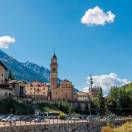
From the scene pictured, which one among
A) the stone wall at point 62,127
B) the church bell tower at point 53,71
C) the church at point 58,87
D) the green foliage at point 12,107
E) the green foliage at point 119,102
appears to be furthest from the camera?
the church bell tower at point 53,71

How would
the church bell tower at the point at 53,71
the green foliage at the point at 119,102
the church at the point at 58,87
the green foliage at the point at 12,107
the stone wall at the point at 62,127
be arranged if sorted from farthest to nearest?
1. the church bell tower at the point at 53,71
2. the church at the point at 58,87
3. the green foliage at the point at 119,102
4. the green foliage at the point at 12,107
5. the stone wall at the point at 62,127

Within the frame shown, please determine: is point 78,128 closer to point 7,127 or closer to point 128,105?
point 7,127

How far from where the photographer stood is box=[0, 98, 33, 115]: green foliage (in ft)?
321

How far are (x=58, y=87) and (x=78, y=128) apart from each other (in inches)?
3398

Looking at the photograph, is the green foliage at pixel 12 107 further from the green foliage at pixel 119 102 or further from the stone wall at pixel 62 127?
the green foliage at pixel 119 102

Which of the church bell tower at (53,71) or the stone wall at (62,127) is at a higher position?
the church bell tower at (53,71)

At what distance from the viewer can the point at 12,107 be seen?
3922 inches

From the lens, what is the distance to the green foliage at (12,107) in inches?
3855

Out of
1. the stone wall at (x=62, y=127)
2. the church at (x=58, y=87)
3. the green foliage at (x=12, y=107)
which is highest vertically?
the church at (x=58, y=87)

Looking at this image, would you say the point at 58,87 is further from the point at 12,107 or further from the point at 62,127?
the point at 62,127

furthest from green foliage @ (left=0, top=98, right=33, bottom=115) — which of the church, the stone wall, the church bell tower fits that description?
the church bell tower

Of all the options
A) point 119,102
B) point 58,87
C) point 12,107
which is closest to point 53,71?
point 58,87

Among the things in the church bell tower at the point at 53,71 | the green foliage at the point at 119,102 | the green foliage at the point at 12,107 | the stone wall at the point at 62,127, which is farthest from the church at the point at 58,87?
the stone wall at the point at 62,127

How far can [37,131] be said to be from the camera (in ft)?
199
